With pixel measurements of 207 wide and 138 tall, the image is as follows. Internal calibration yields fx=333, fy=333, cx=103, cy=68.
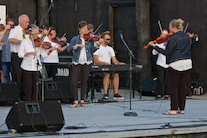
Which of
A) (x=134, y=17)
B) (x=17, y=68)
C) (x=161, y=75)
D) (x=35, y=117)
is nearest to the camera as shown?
(x=35, y=117)

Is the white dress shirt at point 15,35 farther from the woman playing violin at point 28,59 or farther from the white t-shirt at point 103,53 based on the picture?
the white t-shirt at point 103,53

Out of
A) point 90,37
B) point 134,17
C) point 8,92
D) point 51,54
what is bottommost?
point 8,92

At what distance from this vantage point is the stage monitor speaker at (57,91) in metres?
6.30

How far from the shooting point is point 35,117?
12.3 ft

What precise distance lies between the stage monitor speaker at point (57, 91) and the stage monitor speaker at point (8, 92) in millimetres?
548

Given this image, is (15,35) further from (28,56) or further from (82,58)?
(82,58)

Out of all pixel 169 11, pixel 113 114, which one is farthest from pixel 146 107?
pixel 169 11

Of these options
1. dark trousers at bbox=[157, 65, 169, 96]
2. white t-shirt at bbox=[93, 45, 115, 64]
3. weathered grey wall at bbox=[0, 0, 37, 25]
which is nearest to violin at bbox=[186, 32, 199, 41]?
dark trousers at bbox=[157, 65, 169, 96]

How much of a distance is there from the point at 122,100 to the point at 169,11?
3276 millimetres

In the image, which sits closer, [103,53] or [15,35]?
[15,35]

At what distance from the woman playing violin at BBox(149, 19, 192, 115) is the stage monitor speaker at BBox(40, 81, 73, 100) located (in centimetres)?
206

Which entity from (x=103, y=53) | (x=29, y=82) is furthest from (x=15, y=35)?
(x=103, y=53)

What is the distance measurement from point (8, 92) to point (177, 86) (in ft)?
9.83

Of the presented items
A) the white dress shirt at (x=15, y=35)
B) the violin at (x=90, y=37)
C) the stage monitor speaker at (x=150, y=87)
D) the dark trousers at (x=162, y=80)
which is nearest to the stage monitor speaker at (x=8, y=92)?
the white dress shirt at (x=15, y=35)
